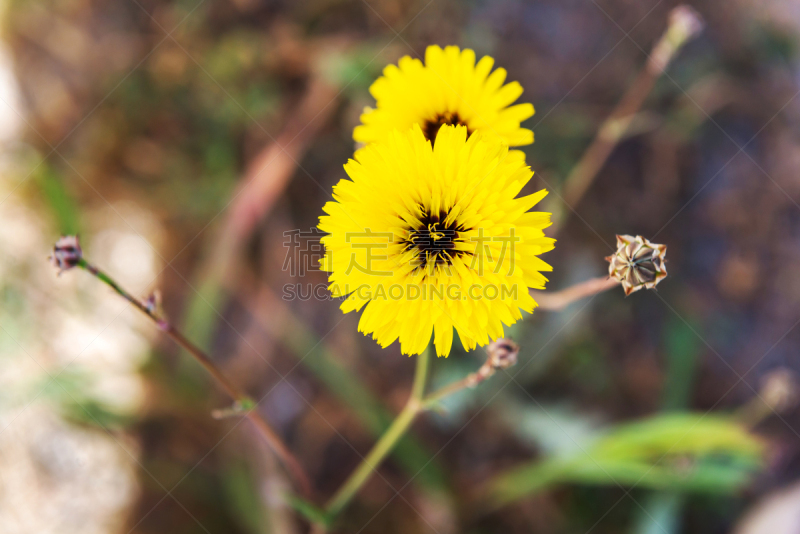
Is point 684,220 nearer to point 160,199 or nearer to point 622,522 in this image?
point 622,522

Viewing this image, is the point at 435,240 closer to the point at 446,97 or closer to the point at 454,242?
the point at 454,242

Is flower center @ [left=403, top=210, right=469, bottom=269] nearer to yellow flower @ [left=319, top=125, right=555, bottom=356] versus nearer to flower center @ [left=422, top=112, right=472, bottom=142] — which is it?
yellow flower @ [left=319, top=125, right=555, bottom=356]

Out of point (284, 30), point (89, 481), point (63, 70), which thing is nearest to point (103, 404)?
point (89, 481)

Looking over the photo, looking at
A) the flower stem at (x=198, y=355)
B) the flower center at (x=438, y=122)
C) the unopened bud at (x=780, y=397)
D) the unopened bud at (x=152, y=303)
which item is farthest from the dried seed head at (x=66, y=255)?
the unopened bud at (x=780, y=397)

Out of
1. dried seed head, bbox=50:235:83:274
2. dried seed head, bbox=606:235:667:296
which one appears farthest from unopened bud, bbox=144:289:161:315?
dried seed head, bbox=606:235:667:296

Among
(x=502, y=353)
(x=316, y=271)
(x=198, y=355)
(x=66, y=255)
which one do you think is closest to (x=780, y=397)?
(x=502, y=353)
